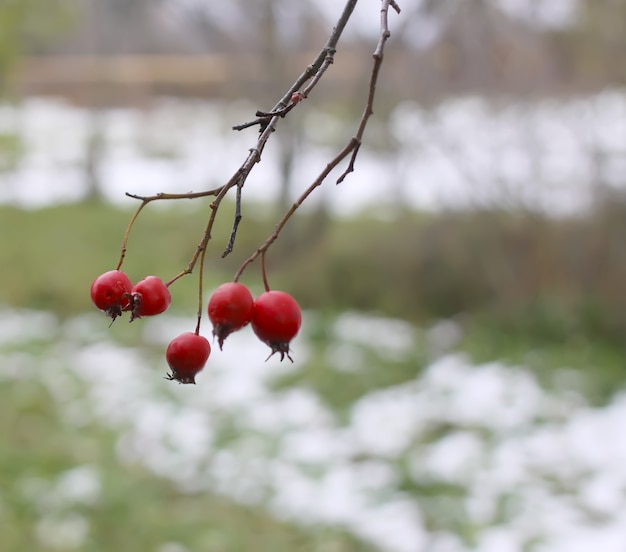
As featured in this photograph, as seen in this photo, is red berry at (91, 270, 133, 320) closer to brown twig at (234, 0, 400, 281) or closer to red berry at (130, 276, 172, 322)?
red berry at (130, 276, 172, 322)

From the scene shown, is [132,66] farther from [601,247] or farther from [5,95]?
[601,247]

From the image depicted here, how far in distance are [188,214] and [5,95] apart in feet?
9.42

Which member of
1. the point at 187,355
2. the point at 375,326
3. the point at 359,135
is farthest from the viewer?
the point at 375,326

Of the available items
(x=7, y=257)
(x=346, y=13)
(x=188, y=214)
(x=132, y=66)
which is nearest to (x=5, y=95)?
(x=7, y=257)

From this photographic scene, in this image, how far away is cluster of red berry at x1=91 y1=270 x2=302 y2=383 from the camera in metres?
0.82

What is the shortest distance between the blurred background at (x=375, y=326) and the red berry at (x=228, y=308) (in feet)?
8.88

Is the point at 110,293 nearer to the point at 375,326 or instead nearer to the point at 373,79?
the point at 373,79

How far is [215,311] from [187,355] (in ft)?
0.25

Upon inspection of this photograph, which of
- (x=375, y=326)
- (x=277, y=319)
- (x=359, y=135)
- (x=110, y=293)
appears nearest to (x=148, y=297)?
(x=110, y=293)

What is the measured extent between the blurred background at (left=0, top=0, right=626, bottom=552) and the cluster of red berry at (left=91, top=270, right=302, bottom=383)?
2.65 metres

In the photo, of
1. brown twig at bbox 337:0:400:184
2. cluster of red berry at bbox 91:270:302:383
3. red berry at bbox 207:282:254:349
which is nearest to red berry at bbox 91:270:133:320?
cluster of red berry at bbox 91:270:302:383

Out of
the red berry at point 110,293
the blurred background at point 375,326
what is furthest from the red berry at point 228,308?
the blurred background at point 375,326

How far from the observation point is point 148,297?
884 mm

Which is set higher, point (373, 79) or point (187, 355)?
point (373, 79)
